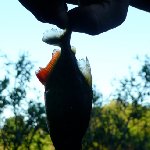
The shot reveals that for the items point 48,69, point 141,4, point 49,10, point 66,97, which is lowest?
Answer: point 66,97

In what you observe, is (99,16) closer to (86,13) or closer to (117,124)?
(86,13)

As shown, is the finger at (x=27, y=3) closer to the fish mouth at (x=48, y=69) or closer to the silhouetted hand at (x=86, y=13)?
the silhouetted hand at (x=86, y=13)

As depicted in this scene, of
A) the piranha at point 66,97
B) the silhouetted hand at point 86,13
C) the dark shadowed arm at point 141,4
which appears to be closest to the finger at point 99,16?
the silhouetted hand at point 86,13

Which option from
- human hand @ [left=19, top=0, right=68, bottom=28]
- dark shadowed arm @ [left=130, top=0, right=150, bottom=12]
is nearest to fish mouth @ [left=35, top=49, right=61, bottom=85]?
human hand @ [left=19, top=0, right=68, bottom=28]

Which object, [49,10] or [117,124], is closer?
[49,10]

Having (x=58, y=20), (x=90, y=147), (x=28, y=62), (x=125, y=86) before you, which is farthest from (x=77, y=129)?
(x=90, y=147)

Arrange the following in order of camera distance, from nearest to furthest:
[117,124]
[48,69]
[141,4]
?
[48,69]
[141,4]
[117,124]

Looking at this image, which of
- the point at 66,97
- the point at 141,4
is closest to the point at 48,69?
the point at 66,97
